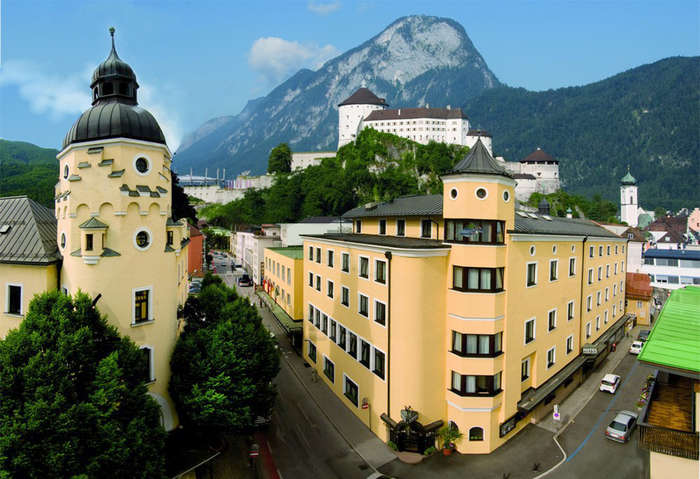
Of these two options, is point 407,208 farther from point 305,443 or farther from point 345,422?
point 305,443

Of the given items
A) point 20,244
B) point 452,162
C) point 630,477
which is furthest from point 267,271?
point 452,162

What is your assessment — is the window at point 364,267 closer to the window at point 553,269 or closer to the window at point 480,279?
the window at point 480,279

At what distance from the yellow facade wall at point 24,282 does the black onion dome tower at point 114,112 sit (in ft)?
21.8

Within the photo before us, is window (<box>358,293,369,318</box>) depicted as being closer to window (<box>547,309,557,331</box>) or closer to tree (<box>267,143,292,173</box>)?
window (<box>547,309,557,331</box>)

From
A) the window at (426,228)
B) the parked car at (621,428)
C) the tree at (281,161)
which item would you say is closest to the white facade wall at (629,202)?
the tree at (281,161)

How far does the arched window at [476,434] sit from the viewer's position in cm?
2377

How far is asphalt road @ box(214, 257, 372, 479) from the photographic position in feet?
73.5

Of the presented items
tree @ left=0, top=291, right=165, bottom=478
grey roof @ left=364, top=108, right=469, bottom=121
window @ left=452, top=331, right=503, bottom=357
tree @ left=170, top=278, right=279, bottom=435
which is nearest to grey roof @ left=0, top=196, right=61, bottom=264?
tree @ left=0, top=291, right=165, bottom=478

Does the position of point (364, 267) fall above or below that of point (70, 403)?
above

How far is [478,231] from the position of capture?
77.4ft

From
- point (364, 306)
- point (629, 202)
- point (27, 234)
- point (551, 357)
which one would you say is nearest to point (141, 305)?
point (27, 234)

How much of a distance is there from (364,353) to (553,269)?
50.9 feet

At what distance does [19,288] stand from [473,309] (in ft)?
79.9

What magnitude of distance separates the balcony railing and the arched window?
10.4 meters
